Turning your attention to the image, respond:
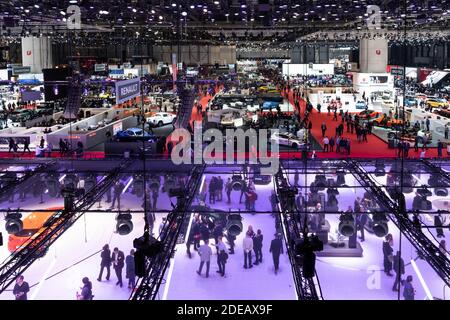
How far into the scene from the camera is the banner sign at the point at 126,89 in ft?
49.6

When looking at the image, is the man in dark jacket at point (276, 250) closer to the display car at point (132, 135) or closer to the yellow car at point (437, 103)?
the display car at point (132, 135)

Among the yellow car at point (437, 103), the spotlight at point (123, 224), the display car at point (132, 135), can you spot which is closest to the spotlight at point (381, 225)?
the spotlight at point (123, 224)

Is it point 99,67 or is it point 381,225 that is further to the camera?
point 99,67

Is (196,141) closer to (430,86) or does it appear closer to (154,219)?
(154,219)

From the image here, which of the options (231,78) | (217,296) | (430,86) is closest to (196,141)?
(217,296)

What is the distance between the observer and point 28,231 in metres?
12.7

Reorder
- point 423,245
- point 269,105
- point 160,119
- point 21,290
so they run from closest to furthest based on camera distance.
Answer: point 423,245 → point 21,290 → point 160,119 → point 269,105

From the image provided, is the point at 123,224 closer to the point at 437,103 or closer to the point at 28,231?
the point at 28,231

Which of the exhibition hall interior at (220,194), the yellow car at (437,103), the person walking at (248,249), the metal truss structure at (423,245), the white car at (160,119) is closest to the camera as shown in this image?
the metal truss structure at (423,245)

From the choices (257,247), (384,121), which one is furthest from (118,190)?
(384,121)

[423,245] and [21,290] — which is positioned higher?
[423,245]

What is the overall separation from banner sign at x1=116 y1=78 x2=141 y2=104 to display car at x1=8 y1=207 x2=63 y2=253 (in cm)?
371

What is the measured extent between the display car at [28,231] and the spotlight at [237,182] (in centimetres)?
471

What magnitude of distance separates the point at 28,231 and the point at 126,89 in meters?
5.13
